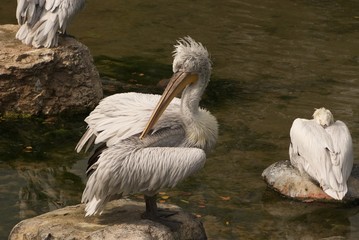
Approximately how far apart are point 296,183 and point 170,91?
6.14ft

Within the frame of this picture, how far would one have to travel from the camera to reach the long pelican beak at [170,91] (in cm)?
584

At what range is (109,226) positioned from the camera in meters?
5.81

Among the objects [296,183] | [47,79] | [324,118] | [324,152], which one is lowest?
[296,183]

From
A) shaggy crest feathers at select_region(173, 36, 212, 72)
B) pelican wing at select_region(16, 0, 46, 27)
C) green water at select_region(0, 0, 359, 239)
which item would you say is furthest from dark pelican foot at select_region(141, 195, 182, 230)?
pelican wing at select_region(16, 0, 46, 27)

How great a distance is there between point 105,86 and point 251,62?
2.13 meters

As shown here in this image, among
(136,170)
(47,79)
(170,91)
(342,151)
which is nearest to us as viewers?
(136,170)

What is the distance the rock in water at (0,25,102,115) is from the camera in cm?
884

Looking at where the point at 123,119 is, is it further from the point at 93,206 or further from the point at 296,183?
the point at 296,183

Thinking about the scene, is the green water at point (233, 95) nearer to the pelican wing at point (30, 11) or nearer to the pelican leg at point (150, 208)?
the pelican leg at point (150, 208)

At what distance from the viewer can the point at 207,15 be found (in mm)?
13359

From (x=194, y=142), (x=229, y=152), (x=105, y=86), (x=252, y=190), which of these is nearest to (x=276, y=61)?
(x=105, y=86)

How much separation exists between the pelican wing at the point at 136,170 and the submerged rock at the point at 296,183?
180cm

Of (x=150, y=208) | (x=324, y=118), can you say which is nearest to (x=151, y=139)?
(x=150, y=208)

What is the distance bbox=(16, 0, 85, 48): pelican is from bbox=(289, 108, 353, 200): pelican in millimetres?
2888
